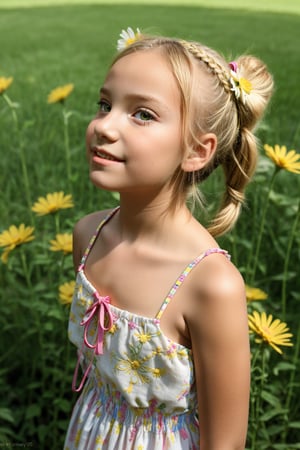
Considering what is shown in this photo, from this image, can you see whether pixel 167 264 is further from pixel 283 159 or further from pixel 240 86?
pixel 283 159

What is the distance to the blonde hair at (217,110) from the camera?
1.10 meters

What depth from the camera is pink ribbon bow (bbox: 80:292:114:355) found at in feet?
3.89

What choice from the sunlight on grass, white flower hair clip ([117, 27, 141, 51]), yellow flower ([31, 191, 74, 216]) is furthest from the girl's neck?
the sunlight on grass

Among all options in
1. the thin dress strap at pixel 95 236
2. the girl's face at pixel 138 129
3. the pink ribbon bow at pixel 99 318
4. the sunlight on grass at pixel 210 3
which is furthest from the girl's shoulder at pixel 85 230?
the sunlight on grass at pixel 210 3

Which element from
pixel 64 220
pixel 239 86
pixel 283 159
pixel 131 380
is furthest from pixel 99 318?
pixel 64 220

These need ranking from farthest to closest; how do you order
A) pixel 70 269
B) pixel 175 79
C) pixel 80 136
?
pixel 80 136
pixel 70 269
pixel 175 79

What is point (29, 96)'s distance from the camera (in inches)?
147

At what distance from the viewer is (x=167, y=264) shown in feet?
3.76

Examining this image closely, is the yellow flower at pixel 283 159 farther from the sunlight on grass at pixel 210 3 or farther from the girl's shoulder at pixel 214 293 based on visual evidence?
the sunlight on grass at pixel 210 3

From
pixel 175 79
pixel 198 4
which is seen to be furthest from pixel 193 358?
pixel 198 4

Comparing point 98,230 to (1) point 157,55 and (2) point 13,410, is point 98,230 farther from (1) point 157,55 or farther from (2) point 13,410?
(2) point 13,410

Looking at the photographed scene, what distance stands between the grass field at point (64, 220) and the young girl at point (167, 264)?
27cm

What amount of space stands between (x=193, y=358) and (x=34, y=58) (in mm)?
4369

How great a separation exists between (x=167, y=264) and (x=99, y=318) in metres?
0.16
